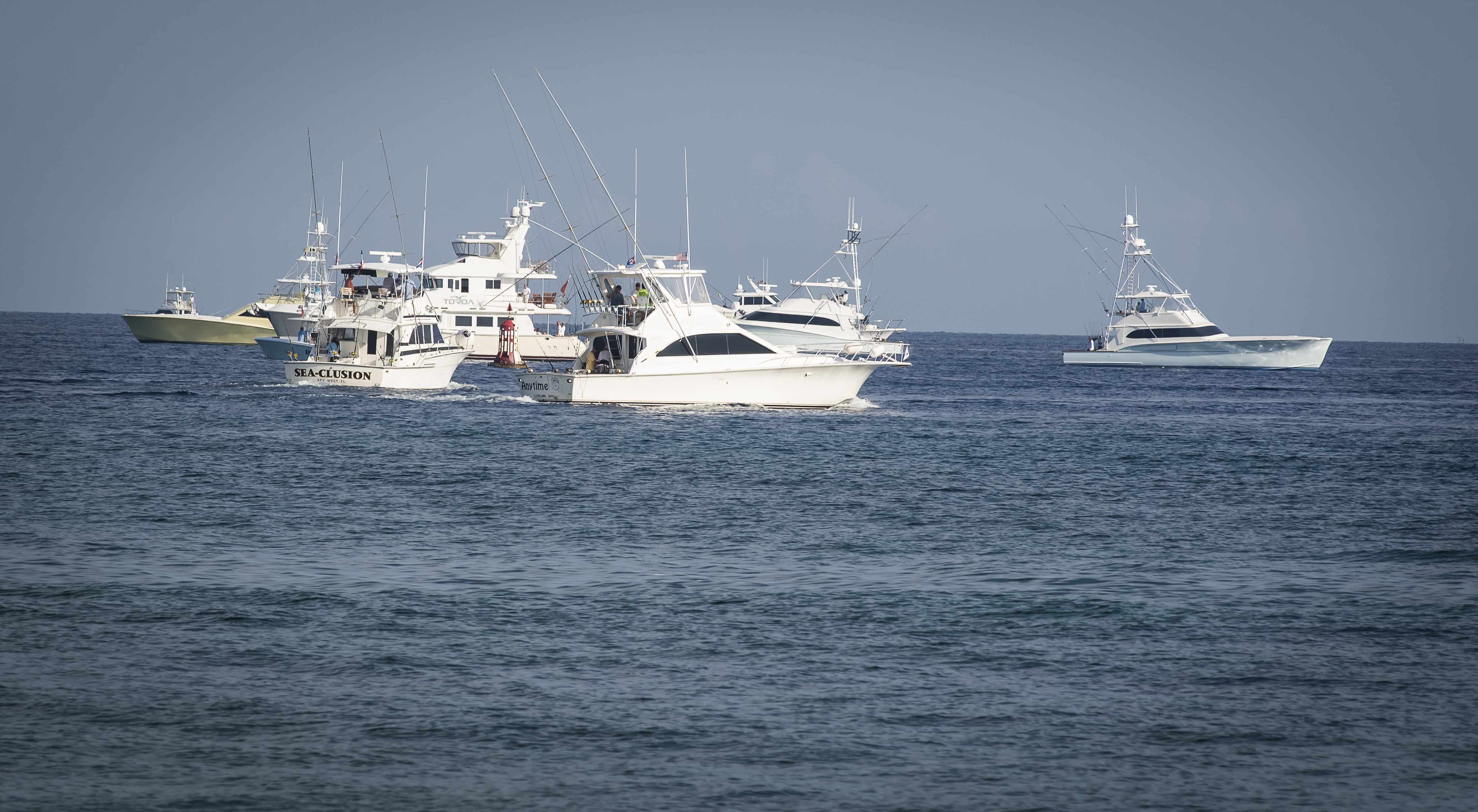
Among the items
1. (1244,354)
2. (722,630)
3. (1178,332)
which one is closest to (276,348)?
(1178,332)

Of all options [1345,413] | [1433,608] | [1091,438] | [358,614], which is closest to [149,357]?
[1091,438]

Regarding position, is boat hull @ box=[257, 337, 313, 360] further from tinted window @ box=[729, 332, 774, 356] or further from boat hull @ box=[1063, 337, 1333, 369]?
boat hull @ box=[1063, 337, 1333, 369]

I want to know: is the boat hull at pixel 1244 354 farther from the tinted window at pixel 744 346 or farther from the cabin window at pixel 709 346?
the cabin window at pixel 709 346

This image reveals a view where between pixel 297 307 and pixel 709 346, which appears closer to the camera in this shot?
pixel 709 346

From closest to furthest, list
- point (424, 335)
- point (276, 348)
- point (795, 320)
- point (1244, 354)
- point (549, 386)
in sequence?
point (549, 386)
point (424, 335)
point (276, 348)
point (1244, 354)
point (795, 320)

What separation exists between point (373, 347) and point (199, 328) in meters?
61.2

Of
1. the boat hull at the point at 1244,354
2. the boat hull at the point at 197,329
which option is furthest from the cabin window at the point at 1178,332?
the boat hull at the point at 197,329

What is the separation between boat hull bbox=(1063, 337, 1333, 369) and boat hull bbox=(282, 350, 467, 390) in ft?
188

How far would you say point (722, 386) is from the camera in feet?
130

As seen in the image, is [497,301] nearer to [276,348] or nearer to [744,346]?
[276,348]

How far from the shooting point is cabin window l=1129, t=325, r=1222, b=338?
89375mm

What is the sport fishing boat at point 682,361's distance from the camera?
130 ft

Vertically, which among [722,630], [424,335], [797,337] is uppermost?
[797,337]

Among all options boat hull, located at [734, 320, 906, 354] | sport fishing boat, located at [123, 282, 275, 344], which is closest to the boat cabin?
sport fishing boat, located at [123, 282, 275, 344]
